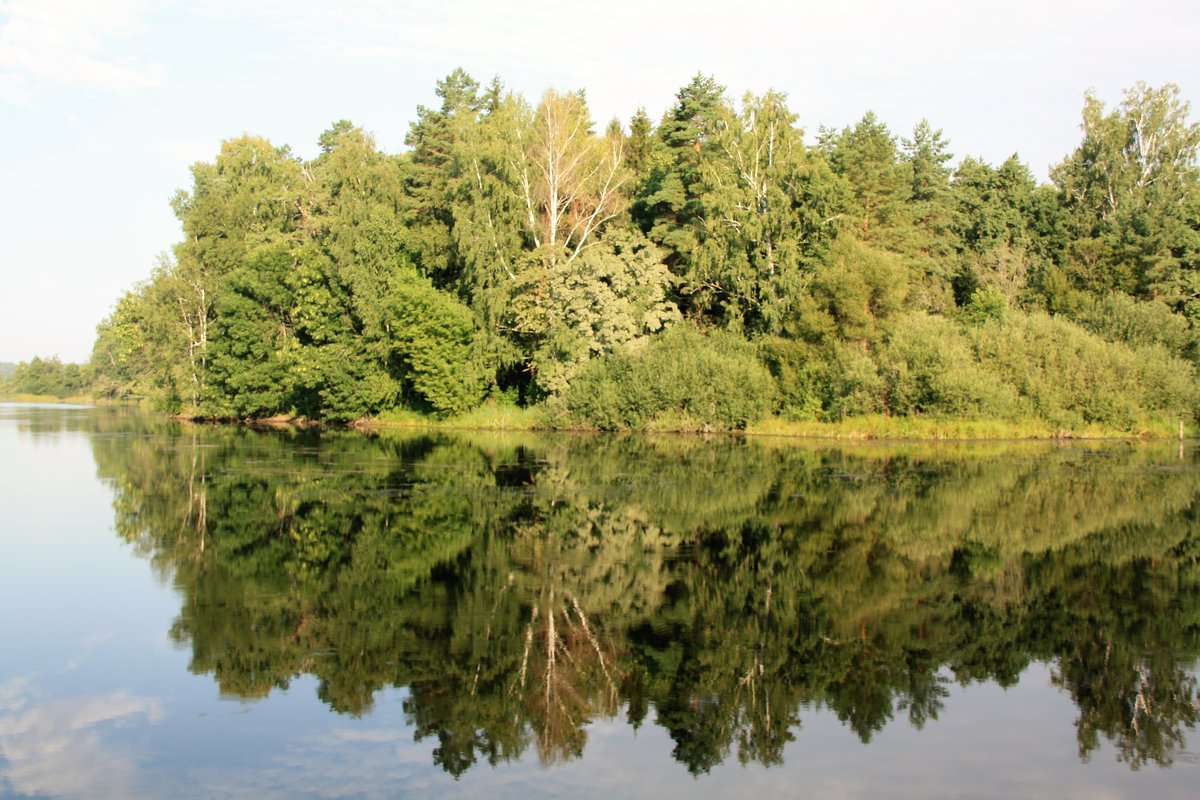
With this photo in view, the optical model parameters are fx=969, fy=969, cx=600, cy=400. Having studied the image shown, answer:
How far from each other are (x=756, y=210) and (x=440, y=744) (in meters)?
43.4

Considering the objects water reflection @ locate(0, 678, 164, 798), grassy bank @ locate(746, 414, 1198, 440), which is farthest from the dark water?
grassy bank @ locate(746, 414, 1198, 440)

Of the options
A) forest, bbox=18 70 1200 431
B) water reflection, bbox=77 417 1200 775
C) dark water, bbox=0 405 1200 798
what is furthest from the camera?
forest, bbox=18 70 1200 431

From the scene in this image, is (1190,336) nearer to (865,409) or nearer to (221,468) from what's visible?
(865,409)

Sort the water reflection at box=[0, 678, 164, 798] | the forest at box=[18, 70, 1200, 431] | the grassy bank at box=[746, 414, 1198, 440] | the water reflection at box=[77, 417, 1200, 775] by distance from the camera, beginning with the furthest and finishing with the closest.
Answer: the forest at box=[18, 70, 1200, 431] < the grassy bank at box=[746, 414, 1198, 440] < the water reflection at box=[77, 417, 1200, 775] < the water reflection at box=[0, 678, 164, 798]

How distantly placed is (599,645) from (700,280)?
40786 millimetres

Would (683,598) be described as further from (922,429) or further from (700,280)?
(700,280)

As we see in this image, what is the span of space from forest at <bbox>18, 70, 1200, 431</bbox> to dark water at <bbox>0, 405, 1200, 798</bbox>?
2350 centimetres

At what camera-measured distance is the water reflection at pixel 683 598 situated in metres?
8.82

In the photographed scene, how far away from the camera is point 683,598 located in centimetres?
1255

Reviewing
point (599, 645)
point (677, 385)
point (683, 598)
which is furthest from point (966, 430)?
point (599, 645)

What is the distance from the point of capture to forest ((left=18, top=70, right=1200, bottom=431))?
44.1 metres

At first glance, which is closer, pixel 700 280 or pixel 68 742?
pixel 68 742

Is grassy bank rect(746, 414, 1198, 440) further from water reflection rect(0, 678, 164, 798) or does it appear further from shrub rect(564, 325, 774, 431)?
water reflection rect(0, 678, 164, 798)

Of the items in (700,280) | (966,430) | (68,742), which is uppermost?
(700,280)
